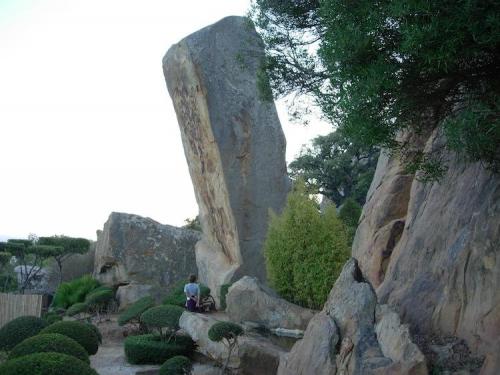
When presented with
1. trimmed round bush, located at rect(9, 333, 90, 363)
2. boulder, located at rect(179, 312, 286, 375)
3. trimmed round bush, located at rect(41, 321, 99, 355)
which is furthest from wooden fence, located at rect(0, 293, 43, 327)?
trimmed round bush, located at rect(9, 333, 90, 363)

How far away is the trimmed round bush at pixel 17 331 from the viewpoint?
1234cm

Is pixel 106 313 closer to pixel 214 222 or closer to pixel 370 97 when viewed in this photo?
pixel 214 222

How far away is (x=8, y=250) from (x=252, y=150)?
18275 millimetres

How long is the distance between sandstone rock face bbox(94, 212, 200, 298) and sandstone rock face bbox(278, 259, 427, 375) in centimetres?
1688

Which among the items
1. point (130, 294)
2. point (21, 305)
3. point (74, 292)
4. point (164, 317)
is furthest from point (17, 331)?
point (74, 292)

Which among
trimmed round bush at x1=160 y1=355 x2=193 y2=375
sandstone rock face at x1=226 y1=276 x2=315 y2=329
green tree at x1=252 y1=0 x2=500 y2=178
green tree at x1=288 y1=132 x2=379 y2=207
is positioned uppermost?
green tree at x1=288 y1=132 x2=379 y2=207

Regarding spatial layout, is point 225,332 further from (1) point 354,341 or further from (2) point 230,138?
(2) point 230,138

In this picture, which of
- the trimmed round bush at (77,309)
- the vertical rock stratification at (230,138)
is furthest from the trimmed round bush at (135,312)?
the trimmed round bush at (77,309)

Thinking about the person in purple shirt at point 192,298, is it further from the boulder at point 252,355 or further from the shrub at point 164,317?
the boulder at point 252,355

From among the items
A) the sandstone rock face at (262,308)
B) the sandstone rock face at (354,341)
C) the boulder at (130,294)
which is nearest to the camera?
the sandstone rock face at (354,341)

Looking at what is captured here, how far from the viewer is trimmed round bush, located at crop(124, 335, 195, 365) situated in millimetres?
13250

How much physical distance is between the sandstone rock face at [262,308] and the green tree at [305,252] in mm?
552

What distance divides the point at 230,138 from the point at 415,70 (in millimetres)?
12052

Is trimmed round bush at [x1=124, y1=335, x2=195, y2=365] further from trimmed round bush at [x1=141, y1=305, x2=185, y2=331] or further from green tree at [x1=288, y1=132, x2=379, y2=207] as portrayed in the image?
green tree at [x1=288, y1=132, x2=379, y2=207]
